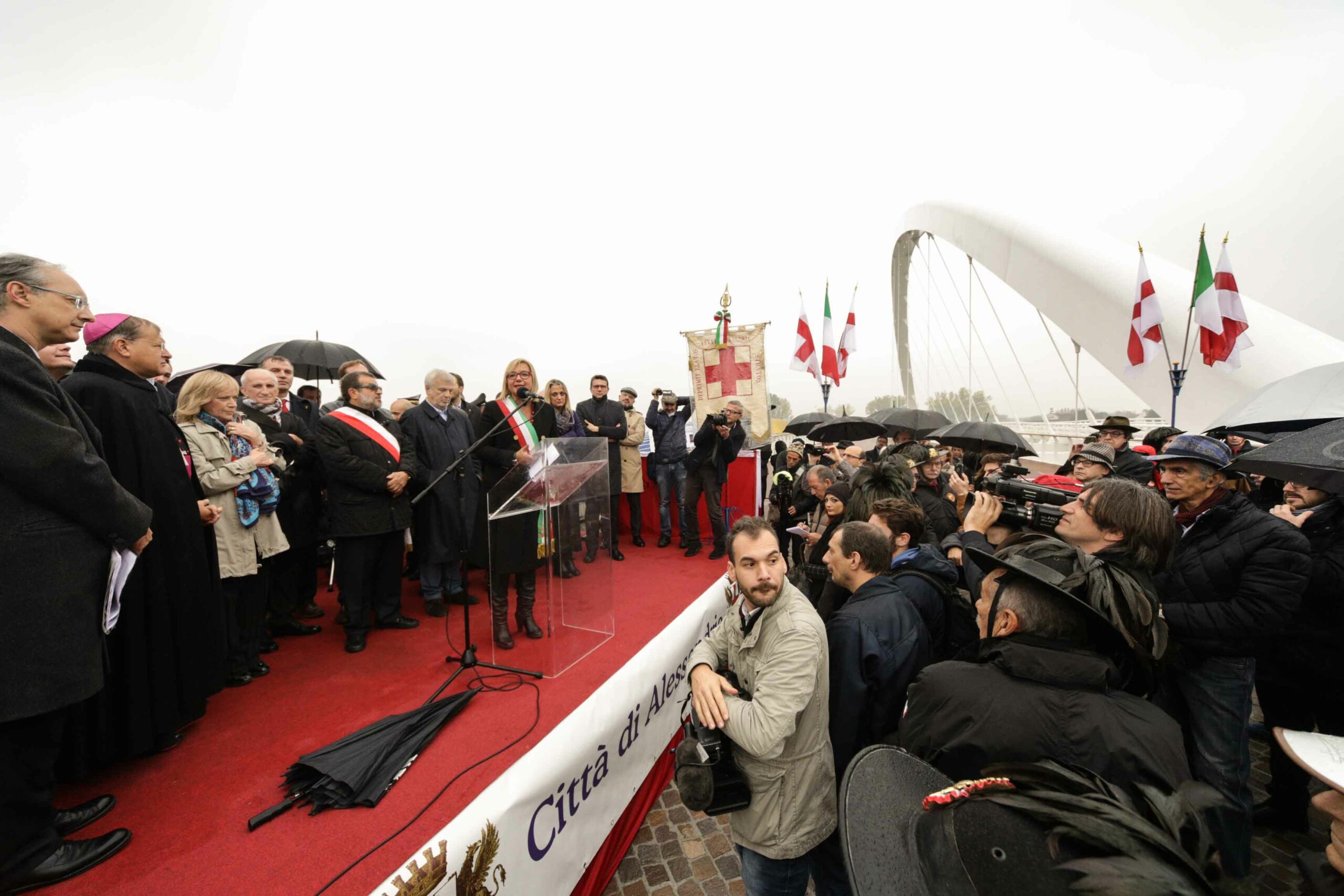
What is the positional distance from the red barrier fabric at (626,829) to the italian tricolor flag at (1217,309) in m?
12.4

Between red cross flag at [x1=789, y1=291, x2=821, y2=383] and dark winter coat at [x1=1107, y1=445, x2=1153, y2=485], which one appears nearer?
dark winter coat at [x1=1107, y1=445, x2=1153, y2=485]

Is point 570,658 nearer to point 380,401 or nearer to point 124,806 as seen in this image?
point 124,806

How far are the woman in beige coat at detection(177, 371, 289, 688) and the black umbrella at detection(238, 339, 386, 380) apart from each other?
9.03ft

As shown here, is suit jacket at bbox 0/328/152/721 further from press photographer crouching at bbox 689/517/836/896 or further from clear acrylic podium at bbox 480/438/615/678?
press photographer crouching at bbox 689/517/836/896

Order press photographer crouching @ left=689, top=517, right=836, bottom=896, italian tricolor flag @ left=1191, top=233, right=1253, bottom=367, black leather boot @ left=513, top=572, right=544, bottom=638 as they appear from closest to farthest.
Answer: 1. press photographer crouching @ left=689, top=517, right=836, bottom=896
2. black leather boot @ left=513, top=572, right=544, bottom=638
3. italian tricolor flag @ left=1191, top=233, right=1253, bottom=367

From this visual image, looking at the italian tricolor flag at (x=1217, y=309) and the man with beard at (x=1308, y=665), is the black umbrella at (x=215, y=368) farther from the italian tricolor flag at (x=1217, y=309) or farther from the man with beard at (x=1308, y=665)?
the italian tricolor flag at (x=1217, y=309)

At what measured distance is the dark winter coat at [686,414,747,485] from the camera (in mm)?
5754

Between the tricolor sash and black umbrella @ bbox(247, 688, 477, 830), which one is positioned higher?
the tricolor sash

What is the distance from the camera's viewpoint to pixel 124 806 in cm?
204

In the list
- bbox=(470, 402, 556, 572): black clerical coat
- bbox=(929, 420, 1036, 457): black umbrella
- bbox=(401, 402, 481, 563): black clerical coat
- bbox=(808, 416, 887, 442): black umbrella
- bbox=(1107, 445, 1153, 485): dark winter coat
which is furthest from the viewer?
bbox=(808, 416, 887, 442): black umbrella

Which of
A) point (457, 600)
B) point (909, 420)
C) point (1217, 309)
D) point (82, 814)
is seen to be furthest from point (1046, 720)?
point (1217, 309)

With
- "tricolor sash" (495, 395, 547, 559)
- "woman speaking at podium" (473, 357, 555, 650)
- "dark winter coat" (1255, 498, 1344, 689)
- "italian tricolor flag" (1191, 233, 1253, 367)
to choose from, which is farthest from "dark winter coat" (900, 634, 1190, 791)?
"italian tricolor flag" (1191, 233, 1253, 367)

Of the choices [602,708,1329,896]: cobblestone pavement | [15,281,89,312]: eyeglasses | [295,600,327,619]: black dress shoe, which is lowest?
[602,708,1329,896]: cobblestone pavement

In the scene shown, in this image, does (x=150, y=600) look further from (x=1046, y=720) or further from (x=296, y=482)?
(x=1046, y=720)
